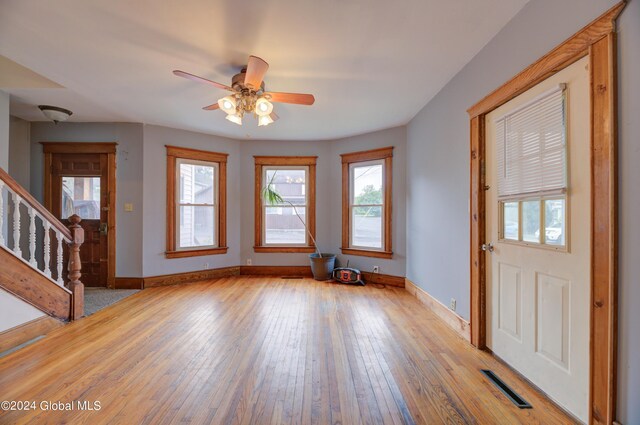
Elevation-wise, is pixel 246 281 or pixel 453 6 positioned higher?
pixel 453 6

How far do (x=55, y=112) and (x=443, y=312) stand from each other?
5601 millimetres

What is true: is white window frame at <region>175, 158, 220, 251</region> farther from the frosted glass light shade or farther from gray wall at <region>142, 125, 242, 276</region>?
the frosted glass light shade

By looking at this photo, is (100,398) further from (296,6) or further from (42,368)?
(296,6)

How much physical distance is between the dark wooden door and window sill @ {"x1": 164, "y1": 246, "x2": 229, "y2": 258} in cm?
92

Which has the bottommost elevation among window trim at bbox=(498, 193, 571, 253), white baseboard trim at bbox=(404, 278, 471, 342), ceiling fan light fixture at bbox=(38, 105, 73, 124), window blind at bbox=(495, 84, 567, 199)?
white baseboard trim at bbox=(404, 278, 471, 342)

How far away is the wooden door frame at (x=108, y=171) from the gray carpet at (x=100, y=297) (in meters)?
0.21

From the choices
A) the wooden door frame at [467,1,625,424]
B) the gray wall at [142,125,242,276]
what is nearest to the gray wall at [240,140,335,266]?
the gray wall at [142,125,242,276]

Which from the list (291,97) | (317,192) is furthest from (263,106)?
(317,192)

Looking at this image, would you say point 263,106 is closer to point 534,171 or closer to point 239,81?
point 239,81

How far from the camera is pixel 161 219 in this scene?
4.38m

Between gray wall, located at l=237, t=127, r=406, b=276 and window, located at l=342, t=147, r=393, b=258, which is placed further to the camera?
gray wall, located at l=237, t=127, r=406, b=276

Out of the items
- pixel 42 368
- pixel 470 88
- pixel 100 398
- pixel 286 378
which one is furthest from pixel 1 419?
pixel 470 88

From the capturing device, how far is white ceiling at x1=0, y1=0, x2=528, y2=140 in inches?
72.5

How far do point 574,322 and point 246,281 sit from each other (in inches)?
166
